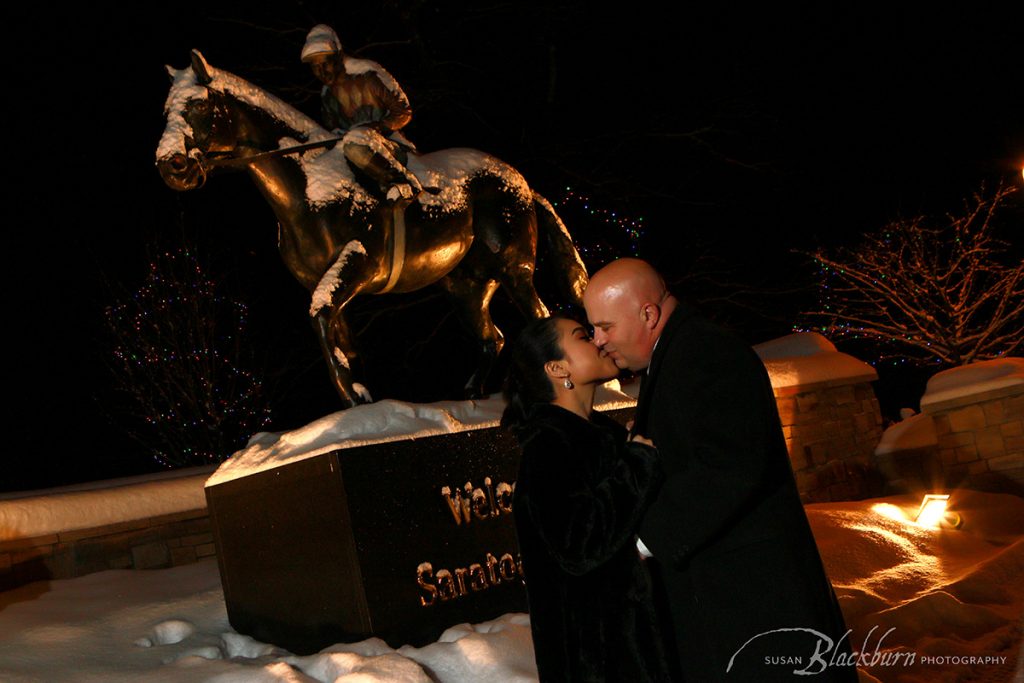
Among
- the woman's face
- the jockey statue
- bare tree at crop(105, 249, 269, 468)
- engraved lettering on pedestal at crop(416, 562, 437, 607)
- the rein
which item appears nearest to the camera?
the woman's face

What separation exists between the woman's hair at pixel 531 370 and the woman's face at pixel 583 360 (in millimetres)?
30

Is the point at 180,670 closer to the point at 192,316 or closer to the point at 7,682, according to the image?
the point at 7,682

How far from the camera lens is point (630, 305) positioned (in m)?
2.69

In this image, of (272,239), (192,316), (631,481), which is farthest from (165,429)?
(631,481)

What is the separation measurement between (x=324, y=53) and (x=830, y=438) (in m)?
7.40

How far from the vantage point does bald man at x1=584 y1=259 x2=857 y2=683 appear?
7.60ft

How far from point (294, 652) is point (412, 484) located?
117cm

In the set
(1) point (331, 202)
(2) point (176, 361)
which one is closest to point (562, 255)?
(1) point (331, 202)

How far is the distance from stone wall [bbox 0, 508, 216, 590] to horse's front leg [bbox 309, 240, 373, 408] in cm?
296

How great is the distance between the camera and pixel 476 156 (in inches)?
268

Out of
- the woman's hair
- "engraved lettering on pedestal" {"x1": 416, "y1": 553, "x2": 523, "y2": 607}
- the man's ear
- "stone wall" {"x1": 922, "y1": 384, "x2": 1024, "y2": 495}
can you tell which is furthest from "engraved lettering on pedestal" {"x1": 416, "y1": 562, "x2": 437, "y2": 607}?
"stone wall" {"x1": 922, "y1": 384, "x2": 1024, "y2": 495}

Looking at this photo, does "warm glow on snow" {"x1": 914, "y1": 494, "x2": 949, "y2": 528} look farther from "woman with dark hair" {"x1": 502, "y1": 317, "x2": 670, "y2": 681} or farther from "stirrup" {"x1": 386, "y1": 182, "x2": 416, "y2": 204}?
"woman with dark hair" {"x1": 502, "y1": 317, "x2": 670, "y2": 681}

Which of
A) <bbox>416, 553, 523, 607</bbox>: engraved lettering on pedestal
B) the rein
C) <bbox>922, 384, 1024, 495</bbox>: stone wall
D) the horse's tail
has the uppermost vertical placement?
the rein


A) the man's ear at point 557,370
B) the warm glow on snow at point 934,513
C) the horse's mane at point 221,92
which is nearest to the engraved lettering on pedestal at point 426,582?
the man's ear at point 557,370
